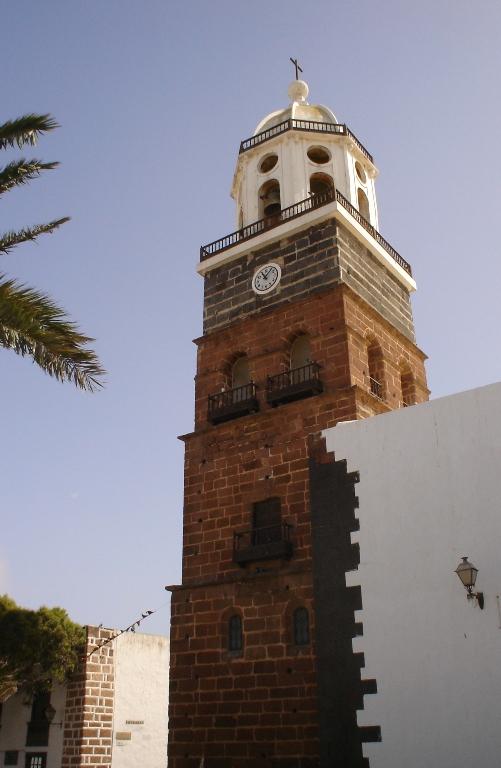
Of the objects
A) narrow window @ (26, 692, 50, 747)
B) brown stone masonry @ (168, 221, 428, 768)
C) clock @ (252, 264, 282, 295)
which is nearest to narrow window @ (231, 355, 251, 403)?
brown stone masonry @ (168, 221, 428, 768)

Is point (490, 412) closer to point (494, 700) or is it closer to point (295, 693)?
point (494, 700)

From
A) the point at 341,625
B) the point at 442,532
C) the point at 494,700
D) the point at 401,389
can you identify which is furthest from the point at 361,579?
the point at 401,389

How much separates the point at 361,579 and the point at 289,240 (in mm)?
9806

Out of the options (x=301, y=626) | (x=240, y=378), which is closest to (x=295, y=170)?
(x=240, y=378)

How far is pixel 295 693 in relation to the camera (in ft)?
45.1

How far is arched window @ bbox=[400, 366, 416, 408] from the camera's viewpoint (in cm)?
1877

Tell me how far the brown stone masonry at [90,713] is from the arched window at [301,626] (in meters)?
6.91

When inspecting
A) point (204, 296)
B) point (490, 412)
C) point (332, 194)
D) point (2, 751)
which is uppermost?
point (332, 194)

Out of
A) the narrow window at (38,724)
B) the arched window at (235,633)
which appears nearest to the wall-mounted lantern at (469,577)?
the arched window at (235,633)

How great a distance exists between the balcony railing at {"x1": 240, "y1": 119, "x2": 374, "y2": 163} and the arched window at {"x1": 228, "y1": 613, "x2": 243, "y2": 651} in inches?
501

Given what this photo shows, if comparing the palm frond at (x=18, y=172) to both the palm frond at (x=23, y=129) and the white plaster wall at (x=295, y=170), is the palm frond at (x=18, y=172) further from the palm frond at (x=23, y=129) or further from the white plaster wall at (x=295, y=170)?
the white plaster wall at (x=295, y=170)

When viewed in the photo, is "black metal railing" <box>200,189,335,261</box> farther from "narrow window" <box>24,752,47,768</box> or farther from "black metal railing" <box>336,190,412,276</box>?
"narrow window" <box>24,752,47,768</box>

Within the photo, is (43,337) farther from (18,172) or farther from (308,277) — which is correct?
(308,277)

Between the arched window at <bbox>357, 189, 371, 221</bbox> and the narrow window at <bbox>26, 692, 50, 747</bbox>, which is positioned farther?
the arched window at <bbox>357, 189, 371, 221</bbox>
